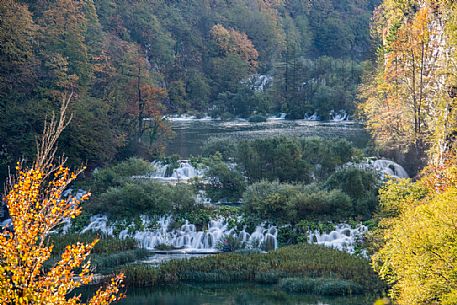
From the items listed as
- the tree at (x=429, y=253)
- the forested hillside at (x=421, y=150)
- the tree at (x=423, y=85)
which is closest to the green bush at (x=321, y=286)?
the forested hillside at (x=421, y=150)

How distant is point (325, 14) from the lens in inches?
3871

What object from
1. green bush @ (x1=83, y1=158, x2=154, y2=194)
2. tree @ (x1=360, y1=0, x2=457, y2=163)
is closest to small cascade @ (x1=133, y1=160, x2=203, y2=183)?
green bush @ (x1=83, y1=158, x2=154, y2=194)

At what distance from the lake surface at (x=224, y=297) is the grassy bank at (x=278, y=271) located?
1.04ft

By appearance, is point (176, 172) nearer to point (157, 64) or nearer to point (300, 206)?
point (300, 206)

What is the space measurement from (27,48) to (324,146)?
15.1 meters

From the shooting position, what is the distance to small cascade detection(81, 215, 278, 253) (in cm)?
2245

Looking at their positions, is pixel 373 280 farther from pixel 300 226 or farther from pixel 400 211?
pixel 300 226

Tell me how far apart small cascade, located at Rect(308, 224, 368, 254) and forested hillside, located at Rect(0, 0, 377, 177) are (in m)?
10.1

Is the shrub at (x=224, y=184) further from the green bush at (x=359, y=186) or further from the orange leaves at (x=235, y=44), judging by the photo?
the orange leaves at (x=235, y=44)

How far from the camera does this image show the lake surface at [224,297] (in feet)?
57.2

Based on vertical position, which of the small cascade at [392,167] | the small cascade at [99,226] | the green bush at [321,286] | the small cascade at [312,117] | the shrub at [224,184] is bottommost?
the green bush at [321,286]

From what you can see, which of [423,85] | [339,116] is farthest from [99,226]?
[339,116]

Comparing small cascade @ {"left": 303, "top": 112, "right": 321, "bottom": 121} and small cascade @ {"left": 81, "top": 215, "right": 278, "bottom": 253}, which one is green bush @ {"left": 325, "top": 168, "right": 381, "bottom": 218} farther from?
small cascade @ {"left": 303, "top": 112, "right": 321, "bottom": 121}

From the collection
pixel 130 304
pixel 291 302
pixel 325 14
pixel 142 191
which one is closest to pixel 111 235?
pixel 142 191
